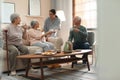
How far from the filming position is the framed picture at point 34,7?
17.1ft

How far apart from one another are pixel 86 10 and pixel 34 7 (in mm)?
1443

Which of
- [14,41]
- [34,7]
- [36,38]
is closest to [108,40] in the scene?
[14,41]

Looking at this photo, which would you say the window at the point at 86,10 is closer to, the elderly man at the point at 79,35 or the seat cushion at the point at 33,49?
the elderly man at the point at 79,35

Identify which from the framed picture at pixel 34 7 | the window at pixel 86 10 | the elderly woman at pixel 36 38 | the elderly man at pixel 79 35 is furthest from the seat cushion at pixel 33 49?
the window at pixel 86 10

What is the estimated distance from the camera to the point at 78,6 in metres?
5.45

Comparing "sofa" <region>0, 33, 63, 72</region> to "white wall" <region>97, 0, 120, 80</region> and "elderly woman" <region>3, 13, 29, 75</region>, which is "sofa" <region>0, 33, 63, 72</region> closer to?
"elderly woman" <region>3, 13, 29, 75</region>

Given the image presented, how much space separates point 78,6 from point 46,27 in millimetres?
1664

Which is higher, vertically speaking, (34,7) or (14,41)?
(34,7)

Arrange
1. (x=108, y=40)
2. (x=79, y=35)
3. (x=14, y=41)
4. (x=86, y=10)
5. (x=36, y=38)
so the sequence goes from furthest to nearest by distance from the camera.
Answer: (x=86, y=10)
(x=79, y=35)
(x=36, y=38)
(x=14, y=41)
(x=108, y=40)

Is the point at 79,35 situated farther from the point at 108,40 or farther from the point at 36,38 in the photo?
the point at 108,40

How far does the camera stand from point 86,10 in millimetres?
5191

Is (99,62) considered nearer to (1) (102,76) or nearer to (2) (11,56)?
(1) (102,76)

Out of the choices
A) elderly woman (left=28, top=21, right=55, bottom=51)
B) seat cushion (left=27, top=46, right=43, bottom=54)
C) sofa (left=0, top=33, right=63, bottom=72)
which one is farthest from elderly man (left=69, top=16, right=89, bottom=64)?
seat cushion (left=27, top=46, right=43, bottom=54)

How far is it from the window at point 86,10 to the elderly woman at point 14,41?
227 centimetres
